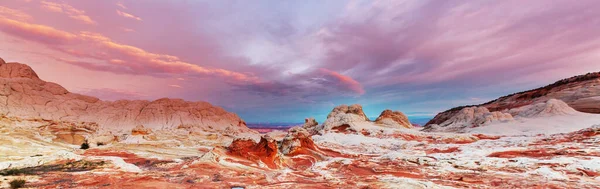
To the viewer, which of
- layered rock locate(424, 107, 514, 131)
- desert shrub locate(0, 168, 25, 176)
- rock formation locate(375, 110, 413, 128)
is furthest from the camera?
rock formation locate(375, 110, 413, 128)

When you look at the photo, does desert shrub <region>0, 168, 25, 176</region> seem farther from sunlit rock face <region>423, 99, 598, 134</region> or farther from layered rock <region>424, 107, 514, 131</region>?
layered rock <region>424, 107, 514, 131</region>

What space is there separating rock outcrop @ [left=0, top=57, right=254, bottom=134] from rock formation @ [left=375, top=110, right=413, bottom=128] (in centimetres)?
3378

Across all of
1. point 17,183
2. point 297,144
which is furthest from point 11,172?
point 297,144

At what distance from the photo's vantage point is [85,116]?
4988 cm

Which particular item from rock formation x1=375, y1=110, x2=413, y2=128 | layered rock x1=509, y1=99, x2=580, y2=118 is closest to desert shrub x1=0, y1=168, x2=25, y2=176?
rock formation x1=375, y1=110, x2=413, y2=128

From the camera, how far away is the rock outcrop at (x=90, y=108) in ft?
144

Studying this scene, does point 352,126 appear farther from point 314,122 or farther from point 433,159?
point 433,159

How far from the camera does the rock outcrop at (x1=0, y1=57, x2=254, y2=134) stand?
4403 centimetres

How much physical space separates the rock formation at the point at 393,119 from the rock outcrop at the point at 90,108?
111 feet

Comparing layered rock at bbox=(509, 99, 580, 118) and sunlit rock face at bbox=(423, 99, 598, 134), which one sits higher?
layered rock at bbox=(509, 99, 580, 118)

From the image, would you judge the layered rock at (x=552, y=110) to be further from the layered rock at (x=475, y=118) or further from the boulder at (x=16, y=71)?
the boulder at (x=16, y=71)

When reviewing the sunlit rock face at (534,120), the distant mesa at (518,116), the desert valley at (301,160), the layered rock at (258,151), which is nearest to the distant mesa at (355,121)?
the desert valley at (301,160)

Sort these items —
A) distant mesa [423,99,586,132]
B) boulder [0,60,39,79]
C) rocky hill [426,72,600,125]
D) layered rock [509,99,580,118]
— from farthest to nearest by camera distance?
rocky hill [426,72,600,125] → boulder [0,60,39,79] → distant mesa [423,99,586,132] → layered rock [509,99,580,118]

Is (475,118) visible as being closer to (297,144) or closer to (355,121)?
(355,121)
